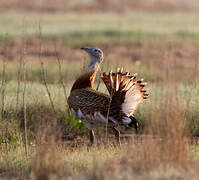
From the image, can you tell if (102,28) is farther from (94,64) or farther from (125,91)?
(125,91)

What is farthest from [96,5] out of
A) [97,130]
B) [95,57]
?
[95,57]

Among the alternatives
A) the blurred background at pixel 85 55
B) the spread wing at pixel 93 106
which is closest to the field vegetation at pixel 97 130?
the blurred background at pixel 85 55

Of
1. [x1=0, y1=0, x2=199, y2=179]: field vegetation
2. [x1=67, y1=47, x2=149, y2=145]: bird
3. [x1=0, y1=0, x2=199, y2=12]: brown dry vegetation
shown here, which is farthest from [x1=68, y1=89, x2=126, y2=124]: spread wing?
[x1=0, y1=0, x2=199, y2=12]: brown dry vegetation

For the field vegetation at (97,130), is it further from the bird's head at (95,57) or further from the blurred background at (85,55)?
the bird's head at (95,57)

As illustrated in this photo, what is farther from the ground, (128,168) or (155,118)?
(155,118)

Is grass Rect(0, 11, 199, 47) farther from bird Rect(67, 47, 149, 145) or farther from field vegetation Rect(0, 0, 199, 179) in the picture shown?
bird Rect(67, 47, 149, 145)

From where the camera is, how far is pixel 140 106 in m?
8.36

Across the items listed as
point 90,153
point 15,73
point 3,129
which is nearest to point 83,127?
point 3,129

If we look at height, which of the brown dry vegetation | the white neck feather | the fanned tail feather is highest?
the brown dry vegetation

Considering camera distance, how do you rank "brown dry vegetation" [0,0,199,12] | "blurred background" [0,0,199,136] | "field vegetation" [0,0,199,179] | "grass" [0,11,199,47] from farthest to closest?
1. "brown dry vegetation" [0,0,199,12]
2. "grass" [0,11,199,47]
3. "blurred background" [0,0,199,136]
4. "field vegetation" [0,0,199,179]

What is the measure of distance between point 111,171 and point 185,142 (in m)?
0.98

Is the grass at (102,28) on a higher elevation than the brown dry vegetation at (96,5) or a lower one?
lower

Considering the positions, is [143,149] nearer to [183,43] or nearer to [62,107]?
[62,107]

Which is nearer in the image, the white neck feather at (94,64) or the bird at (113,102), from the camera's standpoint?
the bird at (113,102)
